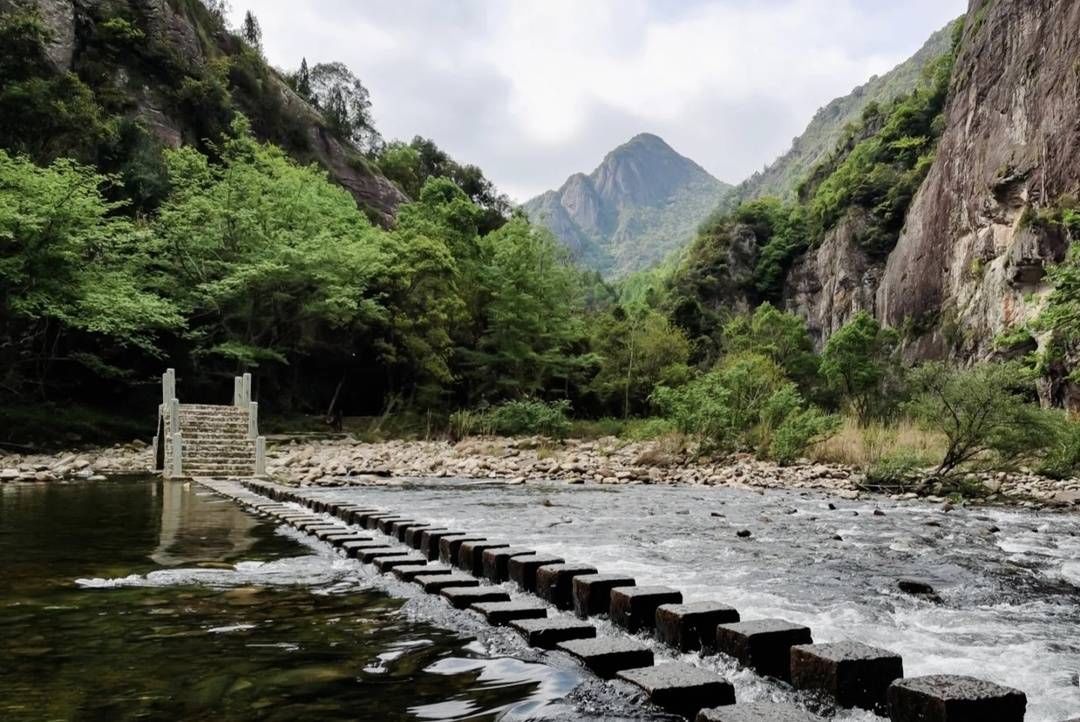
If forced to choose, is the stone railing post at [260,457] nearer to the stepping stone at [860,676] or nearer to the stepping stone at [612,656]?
the stepping stone at [612,656]

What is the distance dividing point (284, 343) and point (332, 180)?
21853mm

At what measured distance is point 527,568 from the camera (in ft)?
15.3

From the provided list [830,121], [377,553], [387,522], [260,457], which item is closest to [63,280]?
[260,457]

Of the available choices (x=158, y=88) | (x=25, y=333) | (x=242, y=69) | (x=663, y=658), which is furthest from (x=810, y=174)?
(x=663, y=658)

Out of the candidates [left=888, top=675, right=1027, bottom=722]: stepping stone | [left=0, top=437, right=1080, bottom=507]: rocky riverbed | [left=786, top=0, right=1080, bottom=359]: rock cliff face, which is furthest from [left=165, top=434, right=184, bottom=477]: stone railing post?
[left=786, top=0, right=1080, bottom=359]: rock cliff face

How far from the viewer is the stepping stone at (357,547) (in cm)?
570

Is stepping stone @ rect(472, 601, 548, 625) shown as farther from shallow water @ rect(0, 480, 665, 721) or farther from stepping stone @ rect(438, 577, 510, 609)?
stepping stone @ rect(438, 577, 510, 609)

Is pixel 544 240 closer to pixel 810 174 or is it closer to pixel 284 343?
pixel 284 343

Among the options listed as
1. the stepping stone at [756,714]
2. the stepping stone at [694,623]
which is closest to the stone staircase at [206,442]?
the stepping stone at [694,623]

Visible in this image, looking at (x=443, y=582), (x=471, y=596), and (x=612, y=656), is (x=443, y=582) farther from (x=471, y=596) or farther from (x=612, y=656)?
(x=612, y=656)

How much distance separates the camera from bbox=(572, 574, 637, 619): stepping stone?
13.0 feet

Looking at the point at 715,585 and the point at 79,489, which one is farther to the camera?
the point at 79,489

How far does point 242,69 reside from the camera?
4422 centimetres

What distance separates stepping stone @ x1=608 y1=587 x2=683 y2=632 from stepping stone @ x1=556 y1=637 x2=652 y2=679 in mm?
702
